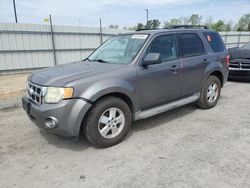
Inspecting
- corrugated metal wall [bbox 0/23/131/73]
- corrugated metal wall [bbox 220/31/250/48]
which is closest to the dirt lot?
corrugated metal wall [bbox 0/23/131/73]

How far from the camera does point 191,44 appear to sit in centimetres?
451

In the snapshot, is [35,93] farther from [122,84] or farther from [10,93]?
[10,93]

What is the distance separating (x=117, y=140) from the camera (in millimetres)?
3473

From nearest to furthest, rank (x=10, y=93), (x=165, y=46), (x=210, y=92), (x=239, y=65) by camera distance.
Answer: (x=165, y=46), (x=210, y=92), (x=10, y=93), (x=239, y=65)

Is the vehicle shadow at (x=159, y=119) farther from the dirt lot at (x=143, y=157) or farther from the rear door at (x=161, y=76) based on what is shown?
the rear door at (x=161, y=76)

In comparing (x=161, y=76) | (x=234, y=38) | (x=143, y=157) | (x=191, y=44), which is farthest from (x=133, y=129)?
(x=234, y=38)

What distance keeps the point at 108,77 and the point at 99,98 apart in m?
0.34

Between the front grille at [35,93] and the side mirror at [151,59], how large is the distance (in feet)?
5.53

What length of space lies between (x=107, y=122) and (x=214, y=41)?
343cm

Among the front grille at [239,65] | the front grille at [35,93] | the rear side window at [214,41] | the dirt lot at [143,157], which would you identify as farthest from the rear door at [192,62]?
the front grille at [239,65]

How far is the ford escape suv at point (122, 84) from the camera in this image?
302cm

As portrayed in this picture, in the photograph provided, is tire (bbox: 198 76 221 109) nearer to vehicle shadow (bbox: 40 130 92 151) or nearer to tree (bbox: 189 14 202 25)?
vehicle shadow (bbox: 40 130 92 151)

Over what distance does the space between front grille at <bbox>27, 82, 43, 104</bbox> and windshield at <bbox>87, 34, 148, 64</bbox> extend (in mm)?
1280

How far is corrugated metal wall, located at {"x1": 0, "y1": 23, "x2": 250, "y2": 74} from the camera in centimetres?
1070
